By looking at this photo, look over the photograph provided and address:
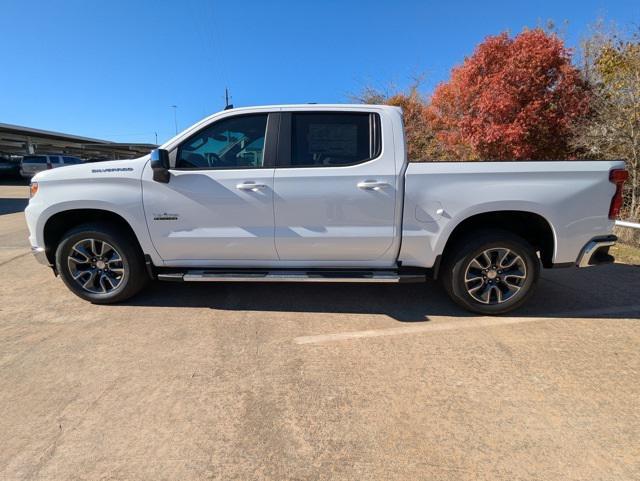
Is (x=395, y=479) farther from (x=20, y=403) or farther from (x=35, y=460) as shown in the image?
(x=20, y=403)

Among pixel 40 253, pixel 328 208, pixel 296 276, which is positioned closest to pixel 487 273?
pixel 328 208

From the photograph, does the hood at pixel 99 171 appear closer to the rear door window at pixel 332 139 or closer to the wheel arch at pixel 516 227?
the rear door window at pixel 332 139

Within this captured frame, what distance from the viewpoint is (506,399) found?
7.95 ft

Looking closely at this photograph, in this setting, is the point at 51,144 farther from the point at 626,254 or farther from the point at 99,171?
the point at 626,254

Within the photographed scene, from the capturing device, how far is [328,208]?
11.6 feet

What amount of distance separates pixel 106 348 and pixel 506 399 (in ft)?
10.2

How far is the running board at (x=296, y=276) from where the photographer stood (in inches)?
139

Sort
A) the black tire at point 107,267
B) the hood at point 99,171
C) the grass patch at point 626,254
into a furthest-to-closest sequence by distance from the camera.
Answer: the grass patch at point 626,254
the black tire at point 107,267
the hood at point 99,171

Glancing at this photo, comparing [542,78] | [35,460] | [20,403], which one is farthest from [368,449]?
[542,78]

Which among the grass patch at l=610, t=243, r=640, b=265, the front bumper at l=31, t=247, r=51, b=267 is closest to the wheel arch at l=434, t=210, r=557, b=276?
the grass patch at l=610, t=243, r=640, b=265

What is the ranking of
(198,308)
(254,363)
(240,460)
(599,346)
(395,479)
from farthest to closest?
(198,308) < (599,346) < (254,363) < (240,460) < (395,479)

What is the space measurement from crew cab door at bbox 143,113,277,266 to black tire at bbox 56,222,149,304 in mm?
356

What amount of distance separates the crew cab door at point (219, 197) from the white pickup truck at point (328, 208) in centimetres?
1

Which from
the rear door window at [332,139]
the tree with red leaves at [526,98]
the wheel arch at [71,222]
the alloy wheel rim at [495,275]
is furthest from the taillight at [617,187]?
the tree with red leaves at [526,98]
